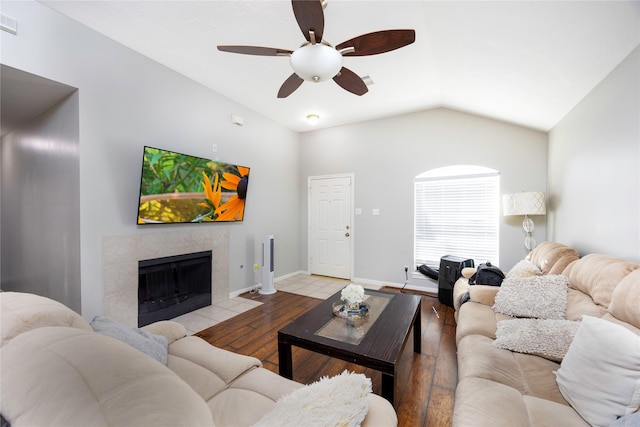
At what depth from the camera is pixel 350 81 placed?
216 centimetres

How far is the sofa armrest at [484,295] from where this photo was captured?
2.27 m

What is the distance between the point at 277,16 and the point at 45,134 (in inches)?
111

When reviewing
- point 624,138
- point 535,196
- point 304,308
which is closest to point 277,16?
point 624,138

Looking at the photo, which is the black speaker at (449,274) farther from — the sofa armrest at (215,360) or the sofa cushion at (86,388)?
the sofa cushion at (86,388)

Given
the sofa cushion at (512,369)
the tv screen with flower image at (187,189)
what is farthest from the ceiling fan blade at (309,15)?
the sofa cushion at (512,369)

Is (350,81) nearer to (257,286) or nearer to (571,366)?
(571,366)

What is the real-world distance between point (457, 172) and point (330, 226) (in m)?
2.35

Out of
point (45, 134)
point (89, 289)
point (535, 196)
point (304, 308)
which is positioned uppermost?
point (45, 134)

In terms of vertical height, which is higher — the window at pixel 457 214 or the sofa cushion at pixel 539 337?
the window at pixel 457 214

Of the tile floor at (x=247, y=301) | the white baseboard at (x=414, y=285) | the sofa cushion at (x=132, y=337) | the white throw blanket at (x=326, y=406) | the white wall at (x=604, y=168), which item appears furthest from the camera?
the white baseboard at (x=414, y=285)

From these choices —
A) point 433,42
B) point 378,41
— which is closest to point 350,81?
point 378,41

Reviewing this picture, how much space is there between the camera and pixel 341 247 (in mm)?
4840

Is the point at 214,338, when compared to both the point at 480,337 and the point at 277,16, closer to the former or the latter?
the point at 480,337

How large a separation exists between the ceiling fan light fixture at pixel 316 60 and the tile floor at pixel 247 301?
270cm
